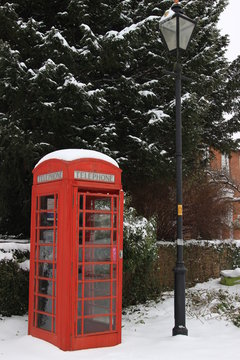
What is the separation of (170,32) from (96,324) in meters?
4.83

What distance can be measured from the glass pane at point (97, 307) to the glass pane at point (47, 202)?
146cm

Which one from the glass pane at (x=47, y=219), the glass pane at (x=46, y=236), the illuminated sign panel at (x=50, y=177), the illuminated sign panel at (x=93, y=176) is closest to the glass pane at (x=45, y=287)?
the glass pane at (x=46, y=236)

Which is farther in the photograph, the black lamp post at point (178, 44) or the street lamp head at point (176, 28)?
the street lamp head at point (176, 28)

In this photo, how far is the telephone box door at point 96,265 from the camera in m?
6.21

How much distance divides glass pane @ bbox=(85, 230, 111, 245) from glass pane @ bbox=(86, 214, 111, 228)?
0.30 ft

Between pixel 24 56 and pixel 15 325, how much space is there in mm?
7164

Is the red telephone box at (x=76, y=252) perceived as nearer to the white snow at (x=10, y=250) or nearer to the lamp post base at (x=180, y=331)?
the lamp post base at (x=180, y=331)

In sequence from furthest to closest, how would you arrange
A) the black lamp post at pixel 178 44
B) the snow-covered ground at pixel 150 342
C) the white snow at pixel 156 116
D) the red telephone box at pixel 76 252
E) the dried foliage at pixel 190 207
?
the dried foliage at pixel 190 207
the white snow at pixel 156 116
the black lamp post at pixel 178 44
the red telephone box at pixel 76 252
the snow-covered ground at pixel 150 342

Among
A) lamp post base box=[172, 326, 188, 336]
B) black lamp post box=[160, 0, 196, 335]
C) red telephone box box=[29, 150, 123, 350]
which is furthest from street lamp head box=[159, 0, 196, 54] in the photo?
lamp post base box=[172, 326, 188, 336]

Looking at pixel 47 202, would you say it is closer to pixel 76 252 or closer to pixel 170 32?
pixel 76 252

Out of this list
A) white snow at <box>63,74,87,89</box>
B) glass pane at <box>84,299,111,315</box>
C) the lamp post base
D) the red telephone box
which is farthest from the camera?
white snow at <box>63,74,87,89</box>

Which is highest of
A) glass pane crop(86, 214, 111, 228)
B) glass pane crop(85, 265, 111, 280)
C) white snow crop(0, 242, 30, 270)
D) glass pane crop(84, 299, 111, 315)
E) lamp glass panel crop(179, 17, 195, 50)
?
lamp glass panel crop(179, 17, 195, 50)

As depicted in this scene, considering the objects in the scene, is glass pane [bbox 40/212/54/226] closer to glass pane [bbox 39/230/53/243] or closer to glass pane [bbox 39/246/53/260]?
glass pane [bbox 39/230/53/243]

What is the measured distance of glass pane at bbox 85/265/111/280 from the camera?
6.36 metres
